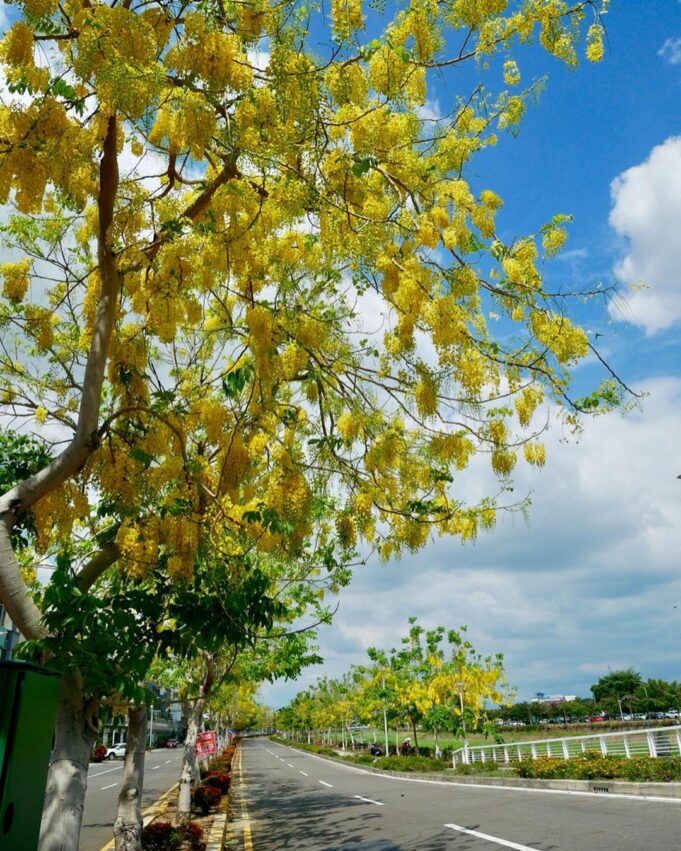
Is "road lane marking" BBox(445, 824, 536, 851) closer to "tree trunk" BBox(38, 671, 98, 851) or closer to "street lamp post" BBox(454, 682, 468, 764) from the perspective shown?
"tree trunk" BBox(38, 671, 98, 851)

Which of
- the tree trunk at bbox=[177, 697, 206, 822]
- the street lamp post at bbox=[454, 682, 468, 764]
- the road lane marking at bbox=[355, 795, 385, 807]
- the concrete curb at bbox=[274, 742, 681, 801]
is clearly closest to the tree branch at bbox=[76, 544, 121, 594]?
the tree trunk at bbox=[177, 697, 206, 822]

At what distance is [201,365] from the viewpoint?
7.49 meters

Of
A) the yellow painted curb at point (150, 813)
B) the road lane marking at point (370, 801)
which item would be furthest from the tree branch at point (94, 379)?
the road lane marking at point (370, 801)

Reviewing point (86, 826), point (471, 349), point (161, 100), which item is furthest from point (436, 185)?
point (86, 826)

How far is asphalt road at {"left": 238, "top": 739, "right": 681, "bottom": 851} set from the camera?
24.2 ft

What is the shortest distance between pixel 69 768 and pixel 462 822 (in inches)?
292

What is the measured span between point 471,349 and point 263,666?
12491 mm

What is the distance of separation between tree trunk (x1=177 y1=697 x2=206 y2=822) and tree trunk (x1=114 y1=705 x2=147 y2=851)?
365cm

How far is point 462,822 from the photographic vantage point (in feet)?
31.8

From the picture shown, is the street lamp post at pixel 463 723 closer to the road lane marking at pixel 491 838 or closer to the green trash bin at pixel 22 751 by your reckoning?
the road lane marking at pixel 491 838

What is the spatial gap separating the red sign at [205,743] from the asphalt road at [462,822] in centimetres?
155

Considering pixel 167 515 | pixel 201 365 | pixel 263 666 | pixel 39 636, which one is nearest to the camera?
pixel 39 636

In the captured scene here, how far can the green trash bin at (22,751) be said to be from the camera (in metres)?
1.90

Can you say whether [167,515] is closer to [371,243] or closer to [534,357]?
[371,243]
